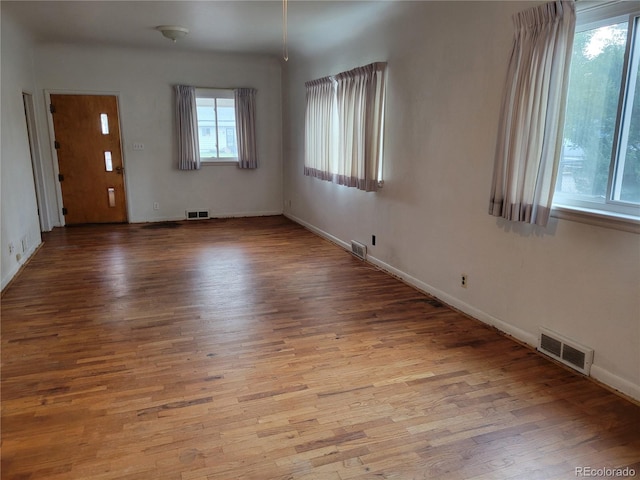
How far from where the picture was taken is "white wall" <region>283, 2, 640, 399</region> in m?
2.55

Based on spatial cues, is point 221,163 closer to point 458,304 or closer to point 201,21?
point 201,21

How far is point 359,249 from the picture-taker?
5398 millimetres

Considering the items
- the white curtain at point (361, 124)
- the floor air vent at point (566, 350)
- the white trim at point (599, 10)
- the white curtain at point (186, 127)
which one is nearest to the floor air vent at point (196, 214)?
the white curtain at point (186, 127)

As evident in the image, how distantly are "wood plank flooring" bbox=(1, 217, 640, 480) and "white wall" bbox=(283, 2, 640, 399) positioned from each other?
291 millimetres

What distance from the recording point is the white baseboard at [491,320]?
2488 mm

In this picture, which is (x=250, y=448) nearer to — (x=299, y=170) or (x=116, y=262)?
(x=116, y=262)

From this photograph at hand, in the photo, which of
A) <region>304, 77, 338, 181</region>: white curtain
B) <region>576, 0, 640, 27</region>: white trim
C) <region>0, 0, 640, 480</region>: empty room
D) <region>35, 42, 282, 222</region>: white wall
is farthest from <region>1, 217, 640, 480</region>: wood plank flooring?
<region>35, 42, 282, 222</region>: white wall

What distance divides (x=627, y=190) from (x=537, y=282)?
0.80 m

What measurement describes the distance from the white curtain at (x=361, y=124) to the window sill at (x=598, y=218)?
2.24 meters

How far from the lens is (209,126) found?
7.66 meters

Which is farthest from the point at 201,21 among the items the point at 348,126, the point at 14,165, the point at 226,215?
the point at 226,215

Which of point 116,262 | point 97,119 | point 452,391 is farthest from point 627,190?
point 97,119

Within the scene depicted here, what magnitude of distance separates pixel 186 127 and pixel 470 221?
5389mm

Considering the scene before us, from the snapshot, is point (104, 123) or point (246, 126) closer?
point (104, 123)
